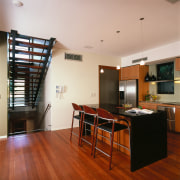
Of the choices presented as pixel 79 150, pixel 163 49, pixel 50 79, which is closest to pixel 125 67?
pixel 163 49

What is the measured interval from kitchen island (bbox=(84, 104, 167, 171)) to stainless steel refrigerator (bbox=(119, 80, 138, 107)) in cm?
245

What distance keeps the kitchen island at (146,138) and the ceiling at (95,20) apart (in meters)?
1.94

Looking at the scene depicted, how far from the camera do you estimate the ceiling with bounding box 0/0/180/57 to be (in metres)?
2.21

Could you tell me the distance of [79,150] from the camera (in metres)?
2.85

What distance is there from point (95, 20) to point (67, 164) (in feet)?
9.57

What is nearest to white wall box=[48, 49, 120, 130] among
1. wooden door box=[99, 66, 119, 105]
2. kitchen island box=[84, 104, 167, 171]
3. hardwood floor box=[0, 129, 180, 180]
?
wooden door box=[99, 66, 119, 105]

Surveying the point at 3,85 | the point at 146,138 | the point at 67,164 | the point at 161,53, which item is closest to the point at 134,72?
the point at 161,53

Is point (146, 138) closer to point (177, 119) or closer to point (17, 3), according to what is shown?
point (177, 119)

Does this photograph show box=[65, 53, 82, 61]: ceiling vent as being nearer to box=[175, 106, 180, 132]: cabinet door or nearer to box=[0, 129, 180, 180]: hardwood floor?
box=[0, 129, 180, 180]: hardwood floor

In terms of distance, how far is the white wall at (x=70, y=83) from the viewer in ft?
14.2

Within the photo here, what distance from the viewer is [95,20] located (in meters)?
2.70

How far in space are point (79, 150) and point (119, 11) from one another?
118 inches

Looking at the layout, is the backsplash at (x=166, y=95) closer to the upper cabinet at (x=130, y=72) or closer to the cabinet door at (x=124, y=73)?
the upper cabinet at (x=130, y=72)

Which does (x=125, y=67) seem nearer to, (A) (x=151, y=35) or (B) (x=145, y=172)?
(A) (x=151, y=35)
